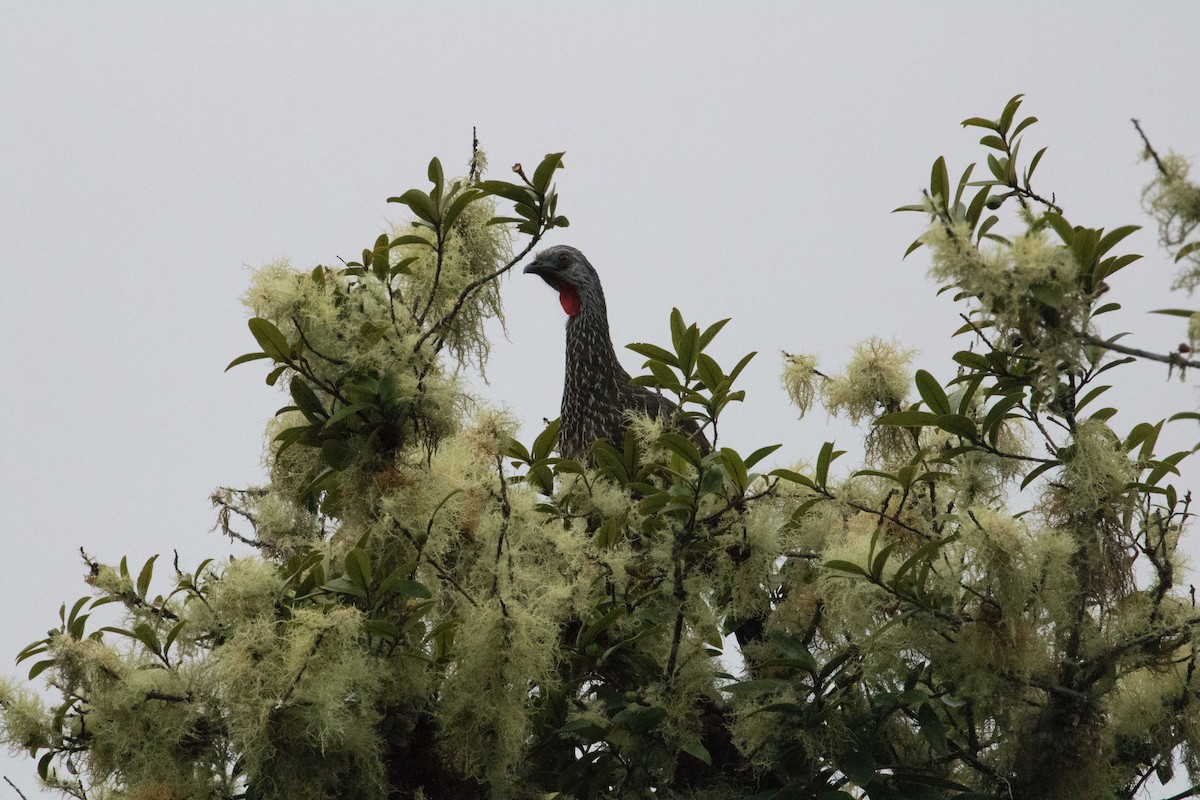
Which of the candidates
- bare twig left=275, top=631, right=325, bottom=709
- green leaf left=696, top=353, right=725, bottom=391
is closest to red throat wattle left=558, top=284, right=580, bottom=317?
green leaf left=696, top=353, right=725, bottom=391

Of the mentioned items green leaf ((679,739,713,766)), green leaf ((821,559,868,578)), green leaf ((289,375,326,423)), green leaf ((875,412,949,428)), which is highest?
green leaf ((875,412,949,428))

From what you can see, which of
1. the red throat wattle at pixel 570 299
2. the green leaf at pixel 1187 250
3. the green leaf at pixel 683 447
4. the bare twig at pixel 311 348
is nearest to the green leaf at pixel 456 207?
the bare twig at pixel 311 348

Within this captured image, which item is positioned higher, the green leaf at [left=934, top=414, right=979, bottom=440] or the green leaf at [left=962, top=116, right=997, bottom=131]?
the green leaf at [left=962, top=116, right=997, bottom=131]

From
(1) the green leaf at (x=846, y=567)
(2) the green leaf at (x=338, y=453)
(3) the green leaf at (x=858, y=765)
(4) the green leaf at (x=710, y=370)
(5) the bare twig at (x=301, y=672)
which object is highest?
(4) the green leaf at (x=710, y=370)

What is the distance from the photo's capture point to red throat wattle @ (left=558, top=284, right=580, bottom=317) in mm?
4695

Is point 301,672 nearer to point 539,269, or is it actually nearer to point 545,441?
point 545,441

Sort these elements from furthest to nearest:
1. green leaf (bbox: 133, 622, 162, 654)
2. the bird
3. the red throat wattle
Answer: the red throat wattle → the bird → green leaf (bbox: 133, 622, 162, 654)

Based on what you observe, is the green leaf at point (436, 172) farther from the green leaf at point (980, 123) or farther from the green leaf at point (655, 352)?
the green leaf at point (980, 123)

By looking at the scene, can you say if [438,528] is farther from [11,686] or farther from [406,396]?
[11,686]

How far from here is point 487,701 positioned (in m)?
2.11

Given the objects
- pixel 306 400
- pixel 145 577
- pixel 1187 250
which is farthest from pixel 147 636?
pixel 1187 250

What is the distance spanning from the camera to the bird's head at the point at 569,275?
4730mm

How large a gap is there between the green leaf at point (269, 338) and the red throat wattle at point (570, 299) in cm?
254

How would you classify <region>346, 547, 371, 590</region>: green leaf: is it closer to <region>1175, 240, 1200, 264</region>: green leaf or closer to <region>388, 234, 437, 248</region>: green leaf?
<region>388, 234, 437, 248</region>: green leaf
